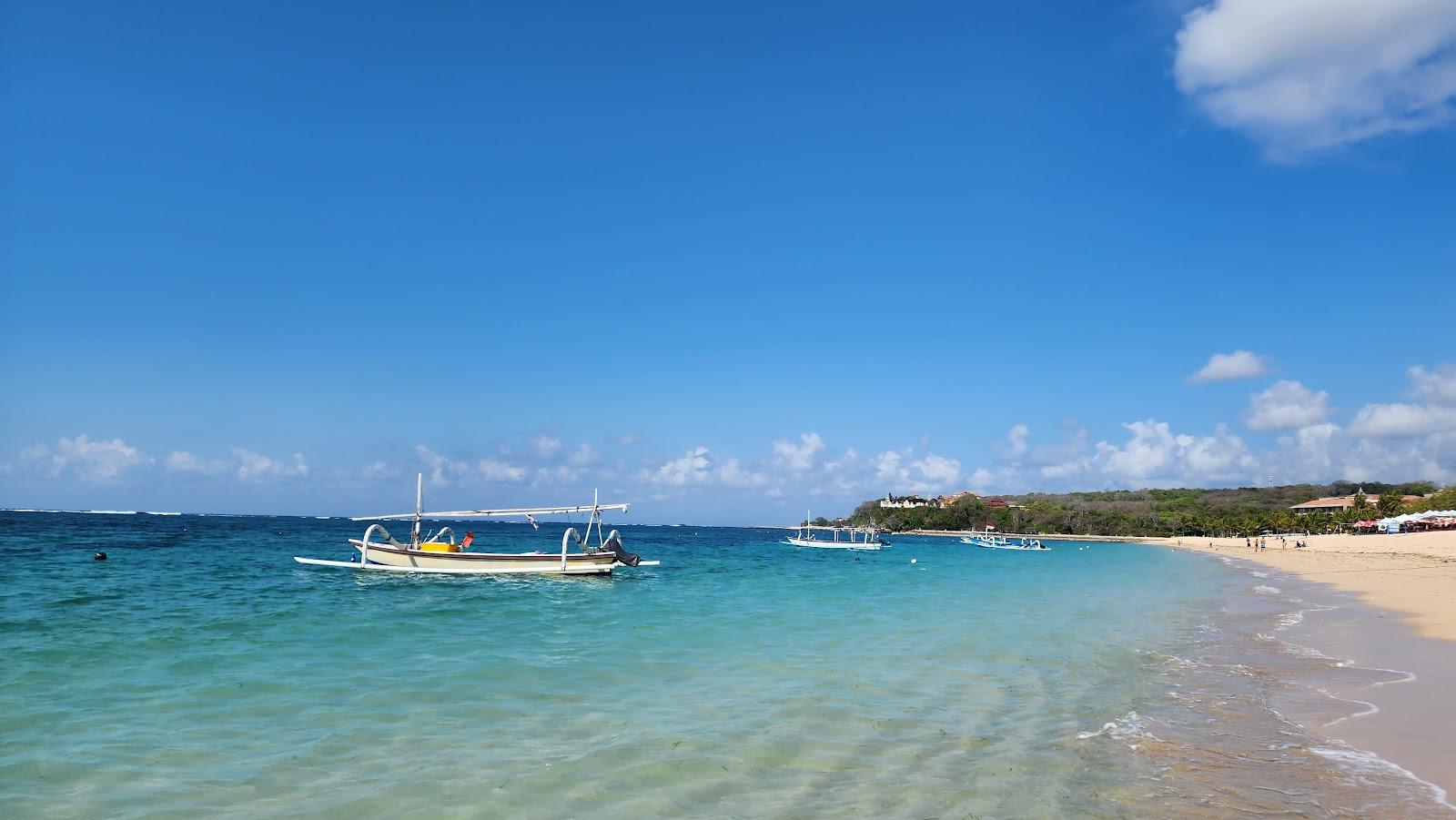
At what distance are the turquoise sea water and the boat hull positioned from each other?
9.79 meters

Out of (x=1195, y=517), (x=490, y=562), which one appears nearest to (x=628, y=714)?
(x=490, y=562)

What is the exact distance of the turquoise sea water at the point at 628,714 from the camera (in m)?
7.55

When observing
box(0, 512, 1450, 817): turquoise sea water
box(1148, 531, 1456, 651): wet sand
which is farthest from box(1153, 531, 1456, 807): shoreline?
box(0, 512, 1450, 817): turquoise sea water

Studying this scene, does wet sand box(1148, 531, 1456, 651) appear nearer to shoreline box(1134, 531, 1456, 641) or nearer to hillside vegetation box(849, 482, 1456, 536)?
shoreline box(1134, 531, 1456, 641)

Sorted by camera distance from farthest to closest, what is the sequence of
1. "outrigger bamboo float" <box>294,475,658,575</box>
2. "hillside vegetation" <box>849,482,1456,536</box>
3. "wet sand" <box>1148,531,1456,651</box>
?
"hillside vegetation" <box>849,482,1456,536</box> < "outrigger bamboo float" <box>294,475,658,575</box> < "wet sand" <box>1148,531,1456,651</box>

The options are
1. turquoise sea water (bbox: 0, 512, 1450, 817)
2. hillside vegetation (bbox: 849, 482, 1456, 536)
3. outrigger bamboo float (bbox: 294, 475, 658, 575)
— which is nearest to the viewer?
turquoise sea water (bbox: 0, 512, 1450, 817)

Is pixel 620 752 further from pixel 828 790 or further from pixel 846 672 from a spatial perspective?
pixel 846 672

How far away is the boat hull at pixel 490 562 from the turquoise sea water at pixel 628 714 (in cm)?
979

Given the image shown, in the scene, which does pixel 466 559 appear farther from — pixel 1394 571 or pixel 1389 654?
pixel 1394 571

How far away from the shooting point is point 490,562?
1313 inches

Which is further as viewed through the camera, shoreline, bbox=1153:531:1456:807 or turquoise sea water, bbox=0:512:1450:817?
shoreline, bbox=1153:531:1456:807

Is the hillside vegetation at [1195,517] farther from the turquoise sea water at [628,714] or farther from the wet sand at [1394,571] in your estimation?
the turquoise sea water at [628,714]

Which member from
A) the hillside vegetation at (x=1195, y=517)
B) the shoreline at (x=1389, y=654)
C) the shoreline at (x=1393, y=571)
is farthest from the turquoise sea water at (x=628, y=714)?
Result: the hillside vegetation at (x=1195, y=517)

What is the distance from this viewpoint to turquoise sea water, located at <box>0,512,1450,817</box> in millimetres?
→ 7547
